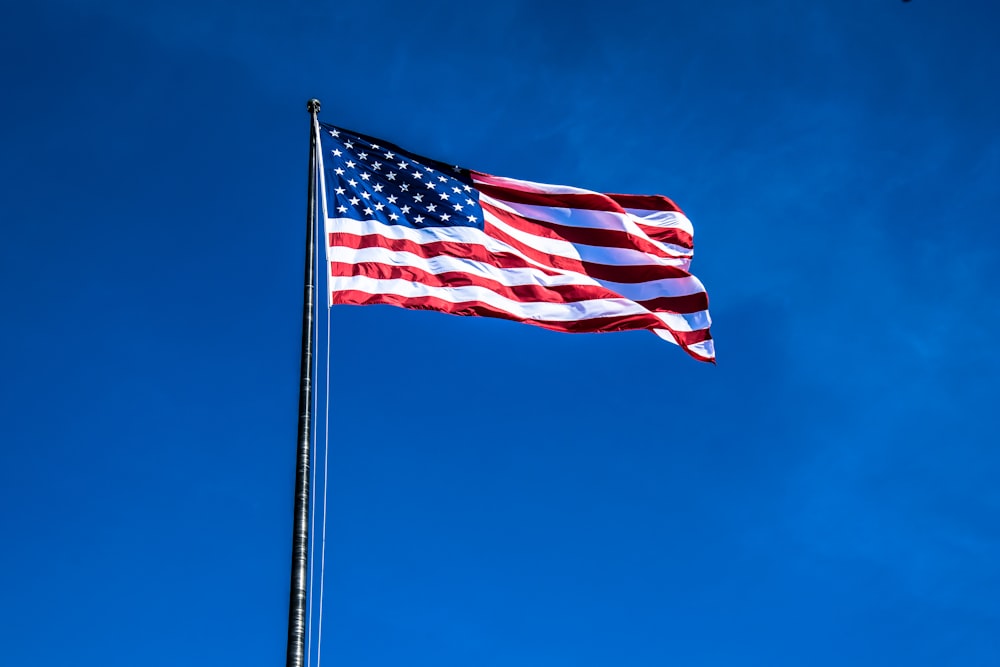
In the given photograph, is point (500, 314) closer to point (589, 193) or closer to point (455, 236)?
point (455, 236)

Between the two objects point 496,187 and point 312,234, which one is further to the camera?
point 496,187

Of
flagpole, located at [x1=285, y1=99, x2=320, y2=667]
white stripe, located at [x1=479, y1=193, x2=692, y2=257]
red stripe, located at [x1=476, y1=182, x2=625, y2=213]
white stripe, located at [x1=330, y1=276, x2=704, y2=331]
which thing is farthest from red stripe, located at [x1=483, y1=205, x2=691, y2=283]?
flagpole, located at [x1=285, y1=99, x2=320, y2=667]

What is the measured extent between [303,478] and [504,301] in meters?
7.66

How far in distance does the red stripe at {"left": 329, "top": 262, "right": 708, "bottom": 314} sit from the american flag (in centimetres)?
2

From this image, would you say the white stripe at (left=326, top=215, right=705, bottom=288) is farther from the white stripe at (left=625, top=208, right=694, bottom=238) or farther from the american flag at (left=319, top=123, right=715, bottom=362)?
the white stripe at (left=625, top=208, right=694, bottom=238)

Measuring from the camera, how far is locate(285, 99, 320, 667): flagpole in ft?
44.3

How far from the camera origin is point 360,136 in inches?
846

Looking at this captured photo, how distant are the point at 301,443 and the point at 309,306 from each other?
2.30 m

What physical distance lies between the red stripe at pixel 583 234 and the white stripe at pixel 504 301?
1465 mm

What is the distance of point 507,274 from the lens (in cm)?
2195

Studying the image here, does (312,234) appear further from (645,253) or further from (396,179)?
(645,253)

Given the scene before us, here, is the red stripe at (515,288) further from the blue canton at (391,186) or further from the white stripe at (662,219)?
the white stripe at (662,219)

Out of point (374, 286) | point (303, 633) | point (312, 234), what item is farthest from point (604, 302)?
point (303, 633)
